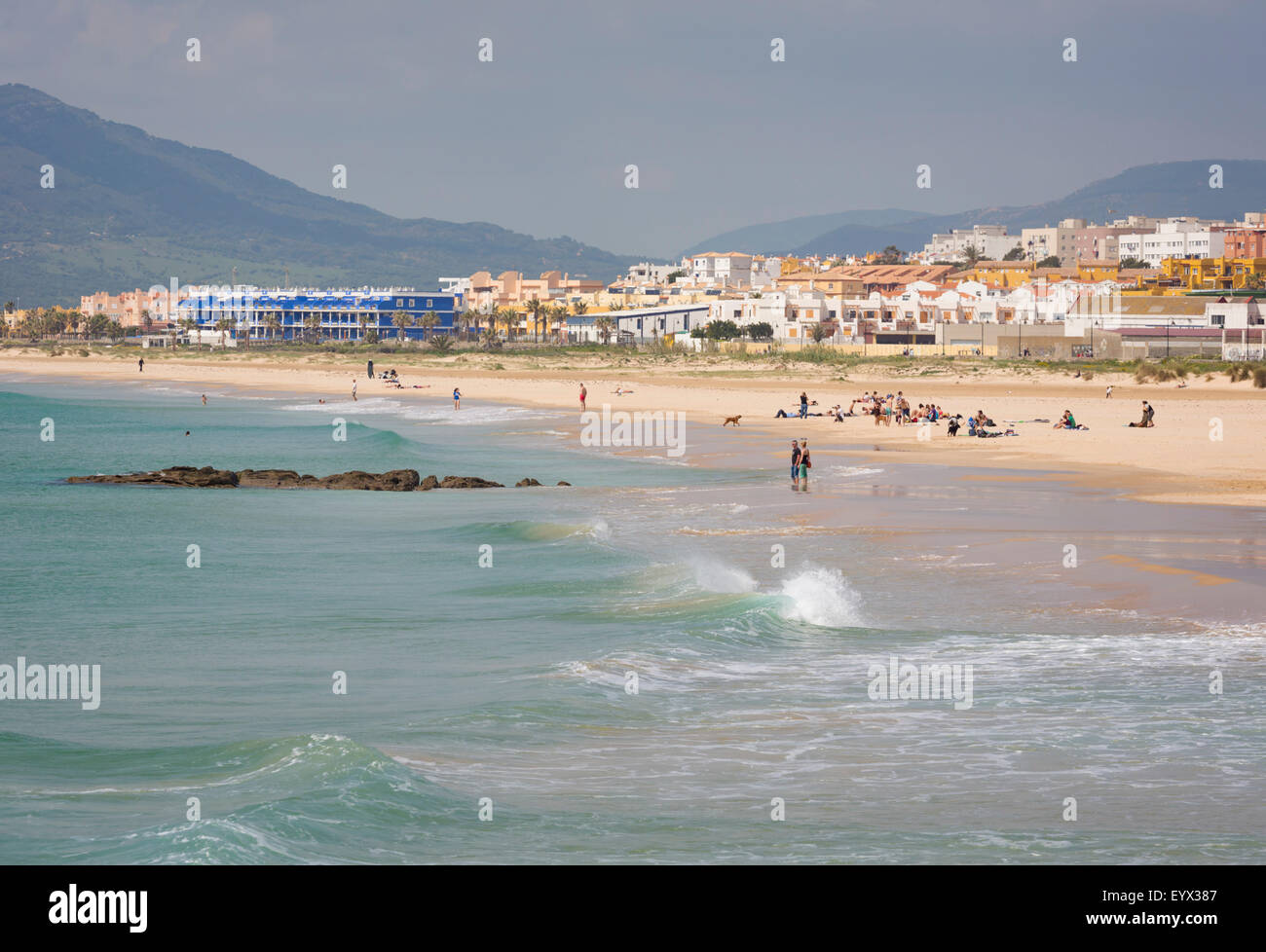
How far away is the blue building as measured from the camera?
136 m

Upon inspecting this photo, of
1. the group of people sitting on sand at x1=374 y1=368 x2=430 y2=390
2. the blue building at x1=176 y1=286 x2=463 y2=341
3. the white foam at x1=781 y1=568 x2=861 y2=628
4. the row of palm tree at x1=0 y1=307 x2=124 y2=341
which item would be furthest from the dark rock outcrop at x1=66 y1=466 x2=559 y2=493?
the row of palm tree at x1=0 y1=307 x2=124 y2=341

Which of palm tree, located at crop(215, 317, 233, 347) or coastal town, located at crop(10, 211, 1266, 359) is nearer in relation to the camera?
coastal town, located at crop(10, 211, 1266, 359)

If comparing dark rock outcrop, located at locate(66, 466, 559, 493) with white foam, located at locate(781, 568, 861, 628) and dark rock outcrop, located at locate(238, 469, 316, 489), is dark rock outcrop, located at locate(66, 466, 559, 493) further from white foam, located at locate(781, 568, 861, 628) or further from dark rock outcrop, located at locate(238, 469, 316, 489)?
white foam, located at locate(781, 568, 861, 628)

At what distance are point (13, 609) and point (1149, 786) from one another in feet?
43.6

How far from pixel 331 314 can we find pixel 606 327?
41.2 metres

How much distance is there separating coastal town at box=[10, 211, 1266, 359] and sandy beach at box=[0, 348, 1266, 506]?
45.9 feet

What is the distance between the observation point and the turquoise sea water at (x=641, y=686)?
26.5ft

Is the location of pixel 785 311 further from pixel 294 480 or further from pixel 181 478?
pixel 181 478

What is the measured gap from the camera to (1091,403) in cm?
4519

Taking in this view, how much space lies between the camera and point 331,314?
139375 millimetres

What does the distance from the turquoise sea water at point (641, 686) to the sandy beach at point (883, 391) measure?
6.21 meters

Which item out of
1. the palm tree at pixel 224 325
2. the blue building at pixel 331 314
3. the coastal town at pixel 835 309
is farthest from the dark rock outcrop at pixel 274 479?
the palm tree at pixel 224 325

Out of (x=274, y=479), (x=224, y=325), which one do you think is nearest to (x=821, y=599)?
(x=274, y=479)
